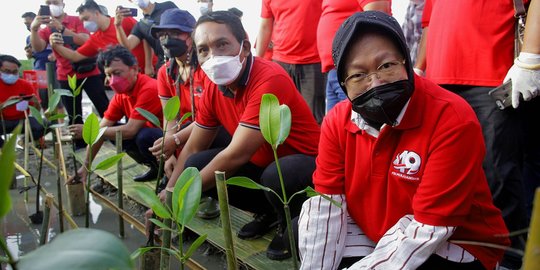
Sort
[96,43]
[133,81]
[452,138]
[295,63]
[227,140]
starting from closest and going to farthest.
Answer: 1. [452,138]
2. [227,140]
3. [295,63]
4. [133,81]
5. [96,43]

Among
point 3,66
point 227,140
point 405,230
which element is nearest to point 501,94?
point 405,230

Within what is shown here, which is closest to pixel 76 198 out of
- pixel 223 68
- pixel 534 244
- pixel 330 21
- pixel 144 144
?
pixel 144 144

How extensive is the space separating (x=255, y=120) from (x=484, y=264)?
3.28 ft

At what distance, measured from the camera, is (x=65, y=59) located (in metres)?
4.46

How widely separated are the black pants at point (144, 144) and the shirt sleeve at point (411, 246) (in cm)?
218

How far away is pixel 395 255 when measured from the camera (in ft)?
3.61

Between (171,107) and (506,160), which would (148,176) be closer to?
(171,107)

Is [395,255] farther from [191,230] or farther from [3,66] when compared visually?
[3,66]

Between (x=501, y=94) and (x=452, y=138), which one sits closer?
(x=452, y=138)

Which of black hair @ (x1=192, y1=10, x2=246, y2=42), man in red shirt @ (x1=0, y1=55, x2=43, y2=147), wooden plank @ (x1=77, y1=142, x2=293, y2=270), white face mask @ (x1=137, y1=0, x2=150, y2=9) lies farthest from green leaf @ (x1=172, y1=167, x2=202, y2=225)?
man in red shirt @ (x1=0, y1=55, x2=43, y2=147)

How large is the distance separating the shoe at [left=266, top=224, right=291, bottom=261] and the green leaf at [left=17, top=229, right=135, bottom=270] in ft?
4.94

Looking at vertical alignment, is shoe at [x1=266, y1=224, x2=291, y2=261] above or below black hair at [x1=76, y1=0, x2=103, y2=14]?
below

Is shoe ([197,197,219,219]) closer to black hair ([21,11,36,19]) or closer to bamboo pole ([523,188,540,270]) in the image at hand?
bamboo pole ([523,188,540,270])

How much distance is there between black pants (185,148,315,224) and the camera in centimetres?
179
